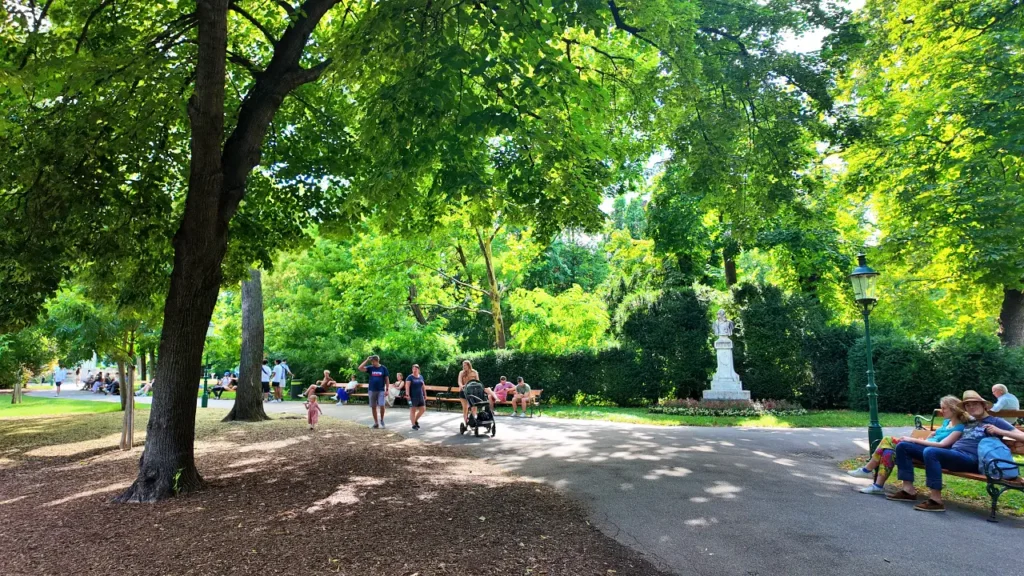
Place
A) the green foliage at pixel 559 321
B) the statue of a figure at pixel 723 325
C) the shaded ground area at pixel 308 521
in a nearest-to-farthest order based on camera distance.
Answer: the shaded ground area at pixel 308 521 < the statue of a figure at pixel 723 325 < the green foliage at pixel 559 321

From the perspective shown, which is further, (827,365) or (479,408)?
(827,365)

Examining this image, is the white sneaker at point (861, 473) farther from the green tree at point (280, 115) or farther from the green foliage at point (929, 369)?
the green foliage at point (929, 369)

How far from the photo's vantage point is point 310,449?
10.3 meters

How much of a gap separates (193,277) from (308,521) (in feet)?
11.4

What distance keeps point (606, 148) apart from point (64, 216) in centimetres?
960

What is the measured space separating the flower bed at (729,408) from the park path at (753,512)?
21.3ft

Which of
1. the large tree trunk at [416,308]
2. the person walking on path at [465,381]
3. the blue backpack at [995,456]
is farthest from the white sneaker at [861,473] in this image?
the large tree trunk at [416,308]

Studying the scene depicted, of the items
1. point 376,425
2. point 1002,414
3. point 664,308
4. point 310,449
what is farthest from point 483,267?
point 1002,414

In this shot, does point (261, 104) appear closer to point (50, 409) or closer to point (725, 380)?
point (725, 380)

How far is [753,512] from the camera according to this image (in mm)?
6000

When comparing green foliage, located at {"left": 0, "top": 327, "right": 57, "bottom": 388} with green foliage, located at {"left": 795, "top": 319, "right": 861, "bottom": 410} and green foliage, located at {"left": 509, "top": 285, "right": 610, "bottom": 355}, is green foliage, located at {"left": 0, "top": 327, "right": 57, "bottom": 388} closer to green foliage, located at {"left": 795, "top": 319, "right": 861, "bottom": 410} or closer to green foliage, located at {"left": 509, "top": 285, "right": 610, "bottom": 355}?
green foliage, located at {"left": 509, "top": 285, "right": 610, "bottom": 355}

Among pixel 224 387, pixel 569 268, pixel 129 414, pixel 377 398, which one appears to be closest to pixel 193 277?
pixel 129 414

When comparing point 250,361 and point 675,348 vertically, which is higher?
point 675,348

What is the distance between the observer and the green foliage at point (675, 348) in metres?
21.1
